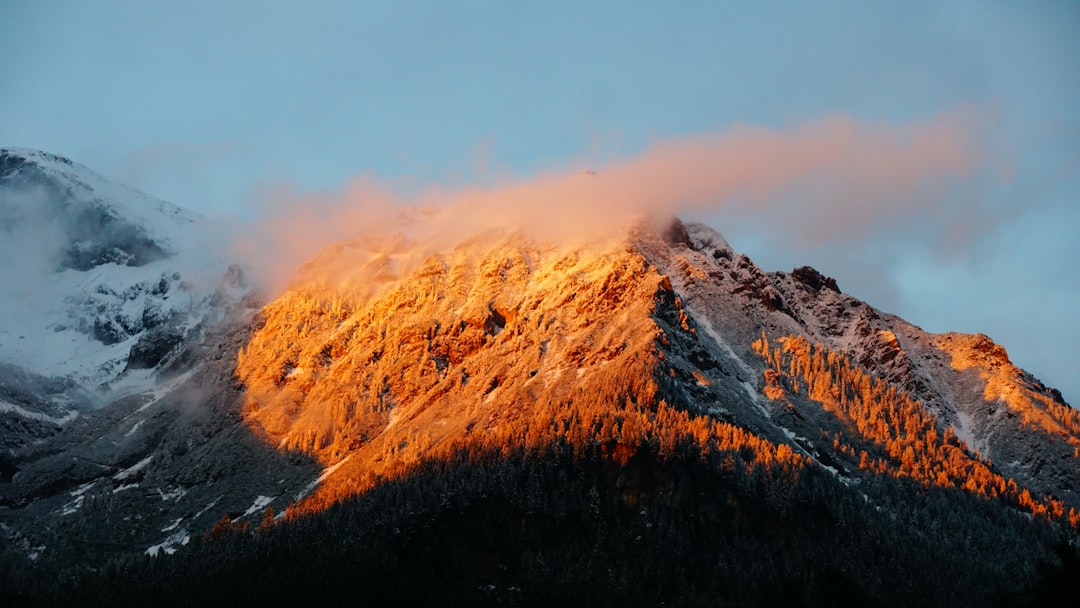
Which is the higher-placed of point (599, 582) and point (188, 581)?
point (599, 582)

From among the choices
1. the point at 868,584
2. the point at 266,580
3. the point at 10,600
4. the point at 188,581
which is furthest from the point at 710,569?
the point at 10,600

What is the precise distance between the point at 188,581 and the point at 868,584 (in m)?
124

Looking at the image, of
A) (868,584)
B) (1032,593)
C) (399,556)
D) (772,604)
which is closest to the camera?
(1032,593)

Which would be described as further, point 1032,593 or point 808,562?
point 808,562

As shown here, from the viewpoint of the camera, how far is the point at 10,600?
192625mm

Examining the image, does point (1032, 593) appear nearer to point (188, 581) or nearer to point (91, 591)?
point (188, 581)

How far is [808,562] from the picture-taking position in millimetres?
197875

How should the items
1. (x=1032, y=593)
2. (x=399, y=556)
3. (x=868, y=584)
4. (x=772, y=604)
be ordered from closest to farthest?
1. (x=1032, y=593)
2. (x=772, y=604)
3. (x=868, y=584)
4. (x=399, y=556)

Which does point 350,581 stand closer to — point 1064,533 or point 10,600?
point 10,600

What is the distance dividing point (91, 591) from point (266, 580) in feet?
111

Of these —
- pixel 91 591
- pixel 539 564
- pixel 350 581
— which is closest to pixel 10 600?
pixel 91 591

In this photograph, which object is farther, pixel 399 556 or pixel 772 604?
pixel 399 556

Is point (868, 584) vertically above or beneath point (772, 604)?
above

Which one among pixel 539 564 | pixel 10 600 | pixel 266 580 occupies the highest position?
pixel 539 564
